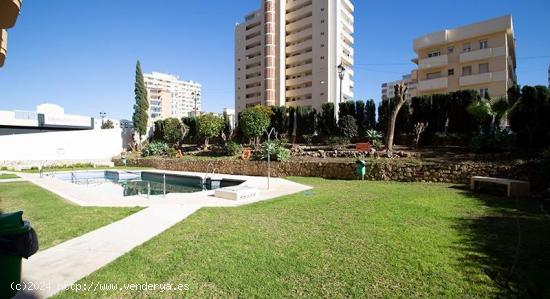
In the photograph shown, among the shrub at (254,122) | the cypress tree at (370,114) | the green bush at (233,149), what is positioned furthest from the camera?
the shrub at (254,122)

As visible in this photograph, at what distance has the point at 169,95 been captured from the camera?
104m

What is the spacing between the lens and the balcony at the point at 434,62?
32156 mm

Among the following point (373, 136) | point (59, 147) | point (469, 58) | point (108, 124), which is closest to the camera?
point (373, 136)

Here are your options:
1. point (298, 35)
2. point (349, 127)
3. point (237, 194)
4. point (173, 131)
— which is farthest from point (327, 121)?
point (298, 35)

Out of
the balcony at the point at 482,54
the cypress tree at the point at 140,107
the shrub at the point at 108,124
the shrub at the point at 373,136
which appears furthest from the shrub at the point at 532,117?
the shrub at the point at 108,124

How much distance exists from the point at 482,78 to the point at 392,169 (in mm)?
24360

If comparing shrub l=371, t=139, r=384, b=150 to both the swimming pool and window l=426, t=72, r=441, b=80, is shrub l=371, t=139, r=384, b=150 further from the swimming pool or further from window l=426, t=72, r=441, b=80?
window l=426, t=72, r=441, b=80

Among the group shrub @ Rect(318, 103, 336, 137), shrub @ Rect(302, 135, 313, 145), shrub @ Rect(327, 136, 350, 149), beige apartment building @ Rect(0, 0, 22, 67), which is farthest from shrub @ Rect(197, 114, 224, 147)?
beige apartment building @ Rect(0, 0, 22, 67)

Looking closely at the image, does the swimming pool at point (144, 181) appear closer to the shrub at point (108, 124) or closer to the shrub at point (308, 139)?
the shrub at point (308, 139)

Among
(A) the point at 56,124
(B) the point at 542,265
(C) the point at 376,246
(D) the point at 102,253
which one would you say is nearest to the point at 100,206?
→ (D) the point at 102,253

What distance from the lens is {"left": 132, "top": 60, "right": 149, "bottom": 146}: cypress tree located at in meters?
35.3

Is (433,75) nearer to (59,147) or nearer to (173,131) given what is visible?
(173,131)

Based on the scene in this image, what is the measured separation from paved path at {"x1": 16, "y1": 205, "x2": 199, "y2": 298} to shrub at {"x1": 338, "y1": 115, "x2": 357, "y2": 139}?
1513 cm

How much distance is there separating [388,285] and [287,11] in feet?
185
